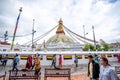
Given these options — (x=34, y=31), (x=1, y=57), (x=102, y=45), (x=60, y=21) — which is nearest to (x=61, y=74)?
(x=1, y=57)

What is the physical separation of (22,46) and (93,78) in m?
35.4

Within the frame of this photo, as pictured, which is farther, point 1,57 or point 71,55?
point 71,55

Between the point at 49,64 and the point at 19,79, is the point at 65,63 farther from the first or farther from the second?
the point at 19,79

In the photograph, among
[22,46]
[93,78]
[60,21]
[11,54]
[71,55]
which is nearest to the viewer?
[93,78]

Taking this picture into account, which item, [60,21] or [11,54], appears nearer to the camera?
[11,54]

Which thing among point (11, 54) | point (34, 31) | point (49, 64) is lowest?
point (49, 64)

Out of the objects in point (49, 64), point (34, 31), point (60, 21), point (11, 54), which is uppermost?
point (60, 21)

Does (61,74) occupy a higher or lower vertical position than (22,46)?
lower

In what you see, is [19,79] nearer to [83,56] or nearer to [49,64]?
[49,64]

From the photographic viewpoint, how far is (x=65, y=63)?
2200 cm

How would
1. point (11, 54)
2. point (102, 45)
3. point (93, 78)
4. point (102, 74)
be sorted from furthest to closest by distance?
point (102, 45), point (11, 54), point (93, 78), point (102, 74)

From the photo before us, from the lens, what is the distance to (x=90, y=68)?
5.73m

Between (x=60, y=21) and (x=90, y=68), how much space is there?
1539 inches

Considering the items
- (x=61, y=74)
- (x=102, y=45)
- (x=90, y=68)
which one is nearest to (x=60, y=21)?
(x=102, y=45)
